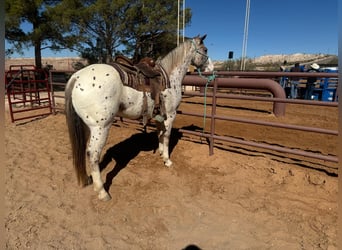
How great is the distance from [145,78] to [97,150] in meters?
1.05

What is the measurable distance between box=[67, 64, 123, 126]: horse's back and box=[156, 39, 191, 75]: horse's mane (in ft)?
3.46

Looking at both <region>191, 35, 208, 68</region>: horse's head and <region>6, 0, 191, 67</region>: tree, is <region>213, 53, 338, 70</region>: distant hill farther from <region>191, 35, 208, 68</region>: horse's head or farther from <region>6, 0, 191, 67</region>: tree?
<region>6, 0, 191, 67</region>: tree

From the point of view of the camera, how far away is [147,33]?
1372cm

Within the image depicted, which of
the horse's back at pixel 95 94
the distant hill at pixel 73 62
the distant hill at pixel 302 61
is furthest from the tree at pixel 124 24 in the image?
the horse's back at pixel 95 94

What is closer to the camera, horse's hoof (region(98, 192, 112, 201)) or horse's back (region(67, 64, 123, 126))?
horse's back (region(67, 64, 123, 126))

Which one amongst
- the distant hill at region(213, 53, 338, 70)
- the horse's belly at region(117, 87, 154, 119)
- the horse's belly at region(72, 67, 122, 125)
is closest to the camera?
the horse's belly at region(72, 67, 122, 125)

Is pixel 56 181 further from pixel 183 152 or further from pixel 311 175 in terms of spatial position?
pixel 311 175

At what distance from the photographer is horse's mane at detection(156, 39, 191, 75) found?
3.38 meters

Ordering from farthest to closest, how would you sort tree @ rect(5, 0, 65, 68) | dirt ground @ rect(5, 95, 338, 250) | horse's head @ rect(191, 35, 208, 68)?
tree @ rect(5, 0, 65, 68) < horse's head @ rect(191, 35, 208, 68) < dirt ground @ rect(5, 95, 338, 250)

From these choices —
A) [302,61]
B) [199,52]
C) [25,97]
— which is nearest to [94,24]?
[25,97]

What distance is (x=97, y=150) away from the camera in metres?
2.54

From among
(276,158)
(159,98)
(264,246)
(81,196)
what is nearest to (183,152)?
(159,98)

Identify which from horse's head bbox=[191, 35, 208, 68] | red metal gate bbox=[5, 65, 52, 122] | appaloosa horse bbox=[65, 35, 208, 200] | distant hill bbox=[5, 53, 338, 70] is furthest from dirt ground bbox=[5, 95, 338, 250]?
distant hill bbox=[5, 53, 338, 70]

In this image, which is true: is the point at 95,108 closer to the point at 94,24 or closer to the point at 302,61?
the point at 94,24
